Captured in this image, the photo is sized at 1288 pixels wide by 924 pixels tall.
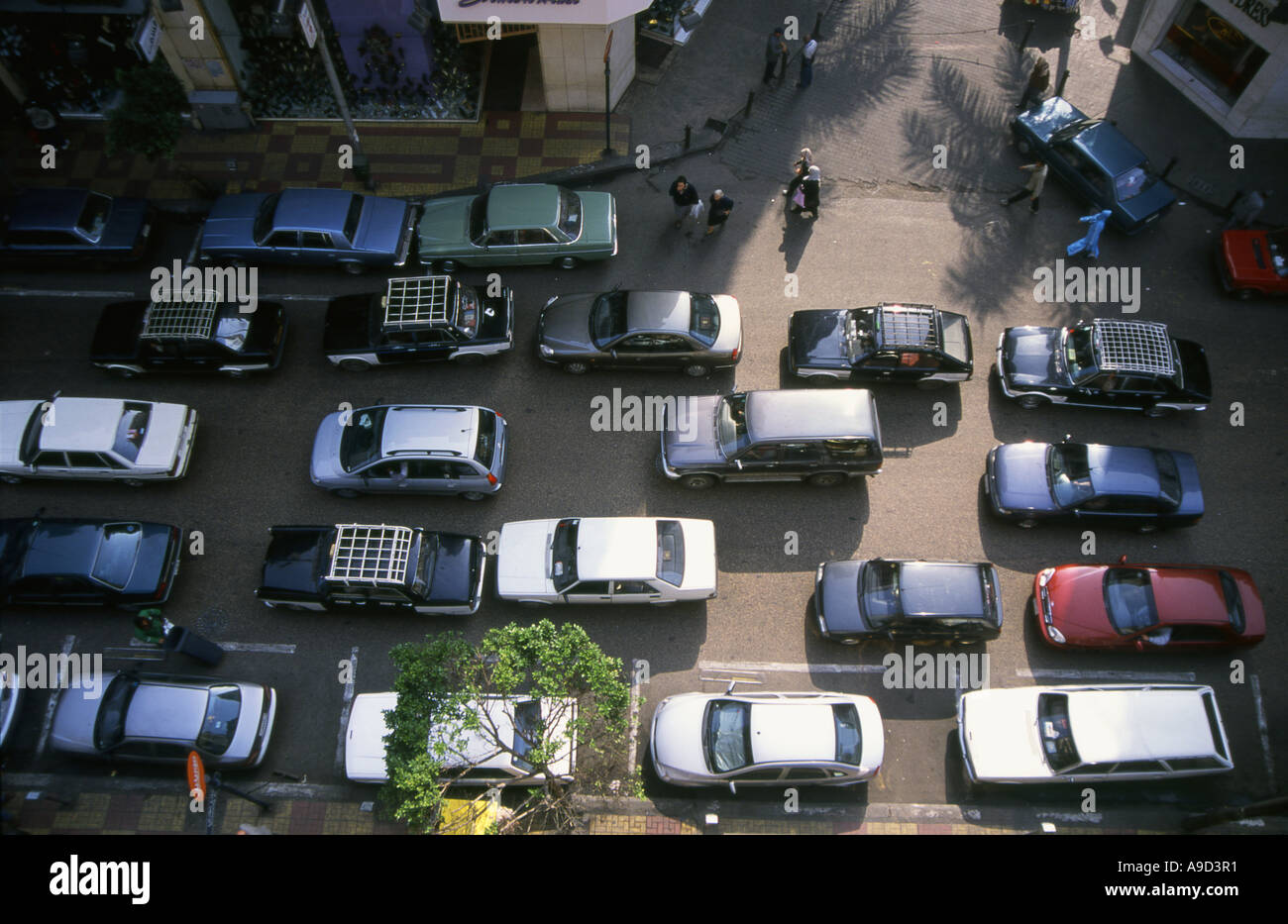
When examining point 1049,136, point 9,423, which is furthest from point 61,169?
point 1049,136

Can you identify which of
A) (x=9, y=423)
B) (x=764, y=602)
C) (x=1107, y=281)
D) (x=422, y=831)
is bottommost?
(x=422, y=831)

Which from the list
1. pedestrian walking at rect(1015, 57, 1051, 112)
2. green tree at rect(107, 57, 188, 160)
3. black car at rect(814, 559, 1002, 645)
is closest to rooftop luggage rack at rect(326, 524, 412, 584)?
black car at rect(814, 559, 1002, 645)

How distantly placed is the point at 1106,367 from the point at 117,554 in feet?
61.2

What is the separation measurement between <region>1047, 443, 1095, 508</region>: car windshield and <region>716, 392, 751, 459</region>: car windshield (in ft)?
19.1

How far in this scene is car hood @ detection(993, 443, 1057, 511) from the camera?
1572cm

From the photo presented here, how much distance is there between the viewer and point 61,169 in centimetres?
2020

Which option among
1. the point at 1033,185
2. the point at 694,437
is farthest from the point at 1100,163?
the point at 694,437

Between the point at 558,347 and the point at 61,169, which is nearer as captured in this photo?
the point at 558,347

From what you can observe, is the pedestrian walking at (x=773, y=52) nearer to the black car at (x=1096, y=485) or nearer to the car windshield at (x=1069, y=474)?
the black car at (x=1096, y=485)

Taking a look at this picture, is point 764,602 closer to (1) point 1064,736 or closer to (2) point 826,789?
(2) point 826,789

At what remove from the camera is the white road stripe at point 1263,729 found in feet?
47.3

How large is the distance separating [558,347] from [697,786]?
28.5 feet

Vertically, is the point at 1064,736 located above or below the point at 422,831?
above

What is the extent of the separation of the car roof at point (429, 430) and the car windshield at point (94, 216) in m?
8.52
